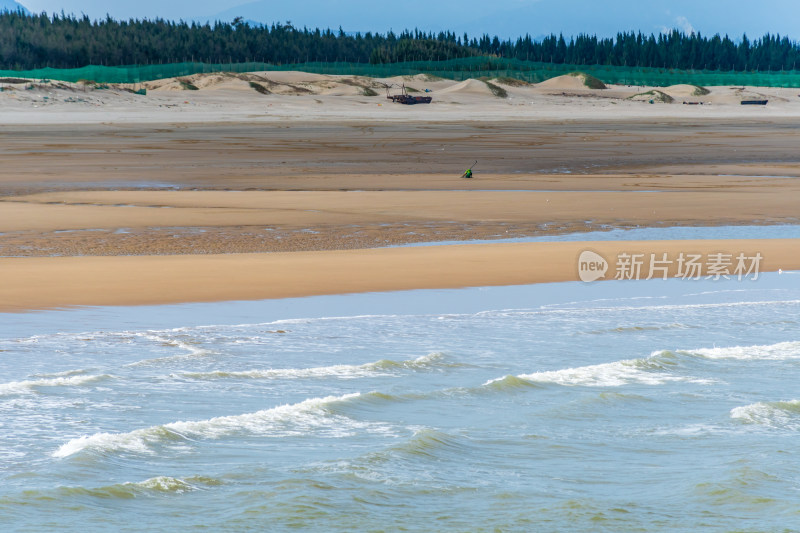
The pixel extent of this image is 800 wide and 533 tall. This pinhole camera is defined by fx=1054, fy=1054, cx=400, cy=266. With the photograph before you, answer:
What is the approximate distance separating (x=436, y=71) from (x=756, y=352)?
92225 mm

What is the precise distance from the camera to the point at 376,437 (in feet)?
18.4

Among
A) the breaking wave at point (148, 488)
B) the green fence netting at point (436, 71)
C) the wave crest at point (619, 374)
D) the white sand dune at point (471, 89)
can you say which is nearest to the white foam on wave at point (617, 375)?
the wave crest at point (619, 374)

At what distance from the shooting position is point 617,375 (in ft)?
23.1

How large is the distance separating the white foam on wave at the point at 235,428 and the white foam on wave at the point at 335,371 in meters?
0.64

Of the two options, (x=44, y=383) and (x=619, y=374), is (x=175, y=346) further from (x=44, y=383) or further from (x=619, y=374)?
(x=619, y=374)

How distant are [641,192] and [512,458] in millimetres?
16362

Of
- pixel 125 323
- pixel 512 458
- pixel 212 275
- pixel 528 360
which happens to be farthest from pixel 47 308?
pixel 512 458

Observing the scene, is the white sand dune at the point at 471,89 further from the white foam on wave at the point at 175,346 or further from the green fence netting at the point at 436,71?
the white foam on wave at the point at 175,346

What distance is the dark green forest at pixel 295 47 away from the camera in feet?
352

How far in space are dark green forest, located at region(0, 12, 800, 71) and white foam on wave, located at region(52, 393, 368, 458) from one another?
323ft

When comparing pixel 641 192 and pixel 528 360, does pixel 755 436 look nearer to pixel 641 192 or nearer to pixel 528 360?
pixel 528 360

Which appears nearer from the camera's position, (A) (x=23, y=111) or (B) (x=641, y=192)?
(B) (x=641, y=192)

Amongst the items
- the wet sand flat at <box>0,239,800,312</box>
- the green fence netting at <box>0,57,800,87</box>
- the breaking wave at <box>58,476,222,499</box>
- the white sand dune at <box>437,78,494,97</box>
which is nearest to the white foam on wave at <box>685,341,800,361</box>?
the wet sand flat at <box>0,239,800,312</box>

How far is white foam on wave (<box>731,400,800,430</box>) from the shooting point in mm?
5953
